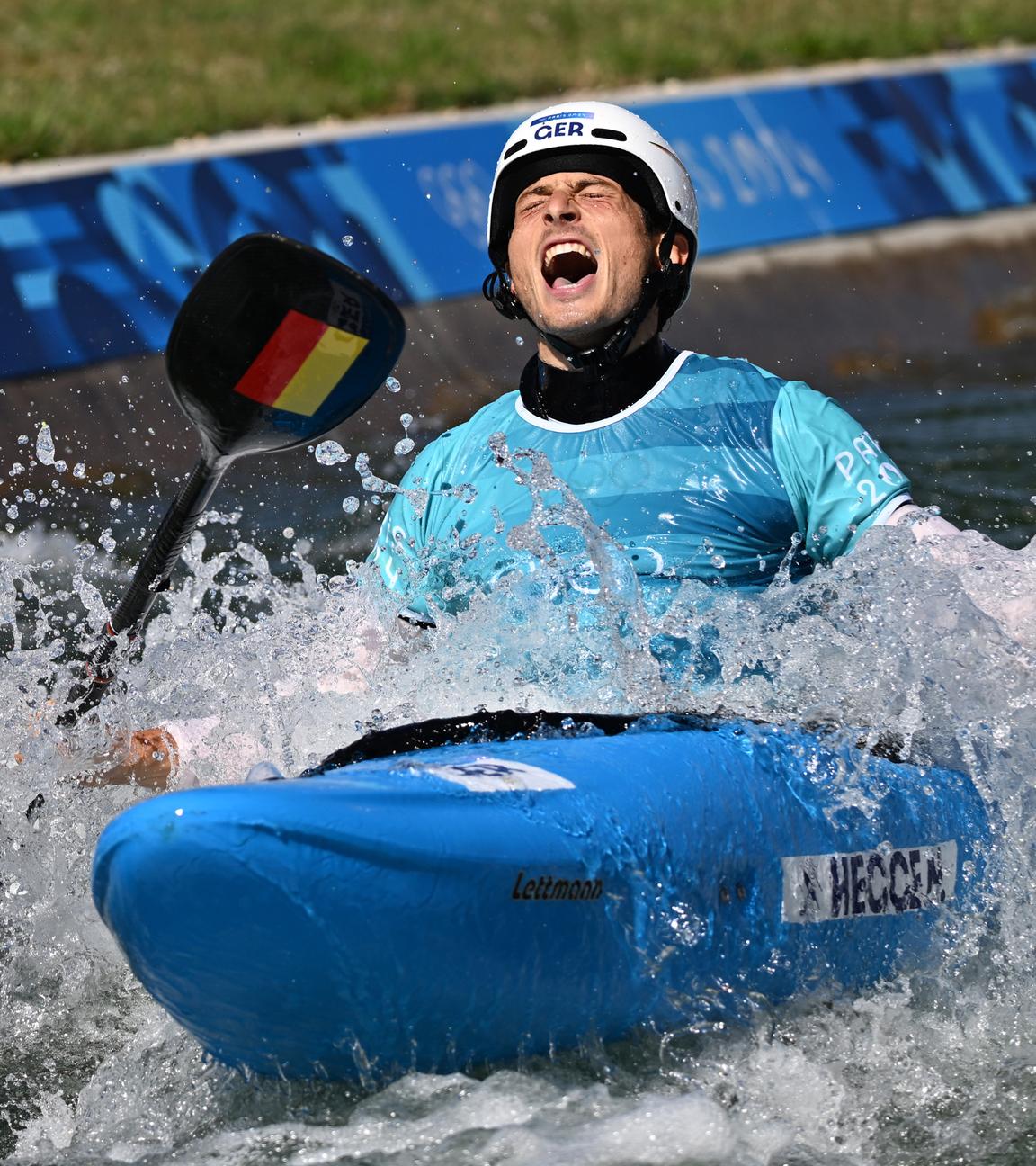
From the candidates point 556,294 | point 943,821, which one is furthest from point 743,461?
point 943,821

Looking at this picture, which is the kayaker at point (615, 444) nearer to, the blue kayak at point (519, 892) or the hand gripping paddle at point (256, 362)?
the hand gripping paddle at point (256, 362)

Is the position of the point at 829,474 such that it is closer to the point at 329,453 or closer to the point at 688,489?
the point at 688,489

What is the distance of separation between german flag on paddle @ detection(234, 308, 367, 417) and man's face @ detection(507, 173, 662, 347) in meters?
0.47

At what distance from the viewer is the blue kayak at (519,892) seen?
2.47 m

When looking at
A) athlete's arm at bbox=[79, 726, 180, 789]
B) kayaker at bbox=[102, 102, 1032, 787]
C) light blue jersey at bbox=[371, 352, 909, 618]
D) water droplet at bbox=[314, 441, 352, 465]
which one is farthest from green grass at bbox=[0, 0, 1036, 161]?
athlete's arm at bbox=[79, 726, 180, 789]

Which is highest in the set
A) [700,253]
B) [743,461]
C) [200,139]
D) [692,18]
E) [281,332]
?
[692,18]

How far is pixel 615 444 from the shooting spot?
372cm

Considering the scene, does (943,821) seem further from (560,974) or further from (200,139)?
(200,139)

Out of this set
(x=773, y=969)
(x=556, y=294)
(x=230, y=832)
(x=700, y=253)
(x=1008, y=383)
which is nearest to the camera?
(x=230, y=832)

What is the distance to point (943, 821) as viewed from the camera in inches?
126

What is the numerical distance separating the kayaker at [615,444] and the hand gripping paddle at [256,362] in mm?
288

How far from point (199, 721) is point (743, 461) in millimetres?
1243

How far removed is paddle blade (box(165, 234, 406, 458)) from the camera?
3418mm

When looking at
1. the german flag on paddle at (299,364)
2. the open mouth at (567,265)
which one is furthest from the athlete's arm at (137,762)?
the open mouth at (567,265)
